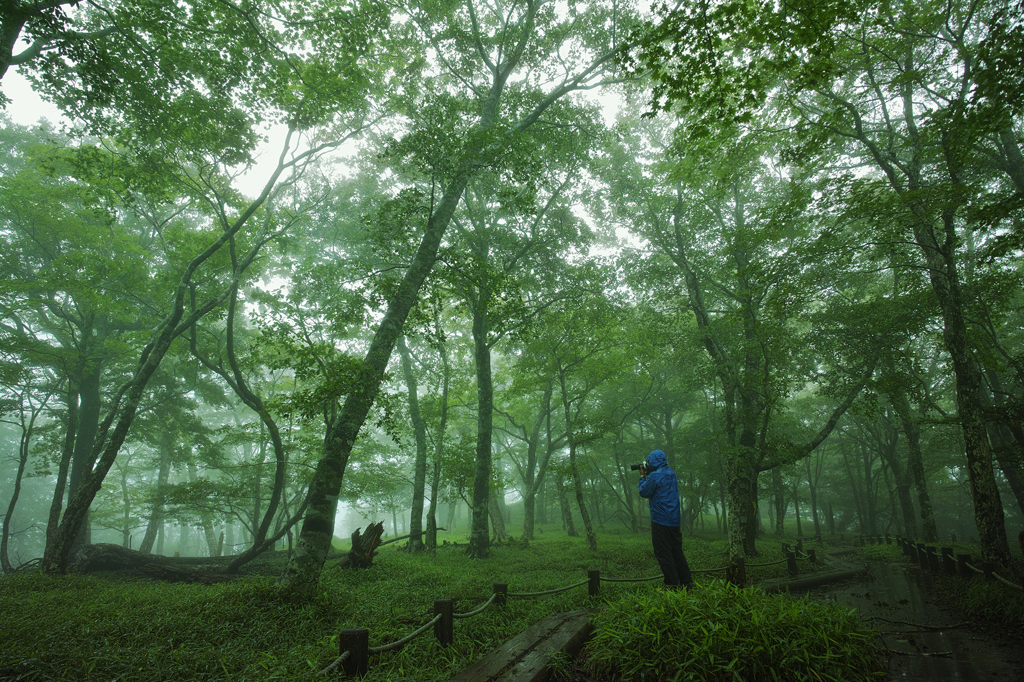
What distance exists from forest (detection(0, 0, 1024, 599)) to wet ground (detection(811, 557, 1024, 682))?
6.94ft

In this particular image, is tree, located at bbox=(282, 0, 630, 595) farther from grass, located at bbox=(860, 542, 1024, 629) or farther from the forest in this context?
grass, located at bbox=(860, 542, 1024, 629)

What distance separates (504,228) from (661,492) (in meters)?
11.7

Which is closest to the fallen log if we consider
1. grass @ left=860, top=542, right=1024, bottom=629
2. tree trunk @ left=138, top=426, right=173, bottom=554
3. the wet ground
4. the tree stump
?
the tree stump

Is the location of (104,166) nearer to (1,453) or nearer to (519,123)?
(519,123)

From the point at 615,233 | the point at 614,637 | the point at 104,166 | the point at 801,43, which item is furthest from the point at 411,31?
the point at 614,637

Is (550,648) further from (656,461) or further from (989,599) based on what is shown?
(989,599)

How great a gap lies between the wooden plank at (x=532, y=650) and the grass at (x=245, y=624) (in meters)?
0.39

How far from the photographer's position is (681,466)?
21.6 meters

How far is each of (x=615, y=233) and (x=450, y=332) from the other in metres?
9.22

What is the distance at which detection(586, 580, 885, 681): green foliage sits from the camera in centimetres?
379

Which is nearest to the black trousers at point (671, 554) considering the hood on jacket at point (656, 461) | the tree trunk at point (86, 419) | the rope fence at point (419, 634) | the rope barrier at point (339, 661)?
the rope fence at point (419, 634)

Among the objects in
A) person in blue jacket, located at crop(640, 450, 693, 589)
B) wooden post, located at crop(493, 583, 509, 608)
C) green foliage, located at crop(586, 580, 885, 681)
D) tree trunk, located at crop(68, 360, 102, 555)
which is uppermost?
tree trunk, located at crop(68, 360, 102, 555)

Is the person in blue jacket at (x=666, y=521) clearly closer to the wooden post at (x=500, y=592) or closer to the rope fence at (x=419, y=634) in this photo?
the rope fence at (x=419, y=634)

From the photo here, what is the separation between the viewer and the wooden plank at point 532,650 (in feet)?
13.6
